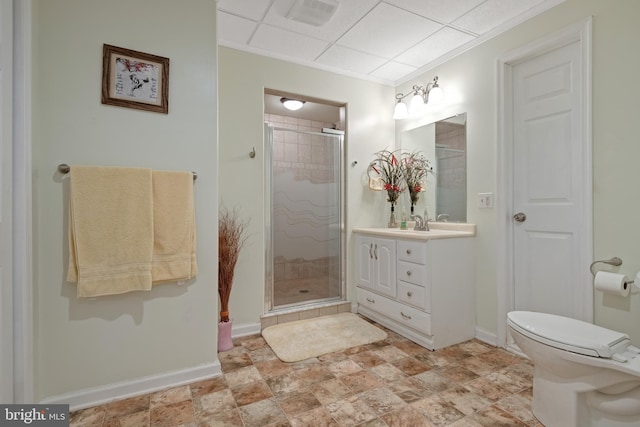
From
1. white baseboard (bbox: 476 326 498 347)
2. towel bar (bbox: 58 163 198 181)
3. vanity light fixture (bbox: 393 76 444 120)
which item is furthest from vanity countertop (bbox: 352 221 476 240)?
towel bar (bbox: 58 163 198 181)

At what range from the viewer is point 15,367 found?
132cm

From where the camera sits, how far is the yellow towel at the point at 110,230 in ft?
5.00

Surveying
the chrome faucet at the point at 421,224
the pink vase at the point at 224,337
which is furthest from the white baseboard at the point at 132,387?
the chrome faucet at the point at 421,224

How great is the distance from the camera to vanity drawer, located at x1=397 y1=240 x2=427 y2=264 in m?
2.24

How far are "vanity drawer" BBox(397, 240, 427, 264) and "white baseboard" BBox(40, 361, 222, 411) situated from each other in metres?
1.51

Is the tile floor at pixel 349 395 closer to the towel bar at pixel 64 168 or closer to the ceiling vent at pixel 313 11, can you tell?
the towel bar at pixel 64 168

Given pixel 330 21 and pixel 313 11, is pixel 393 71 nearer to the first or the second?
pixel 330 21

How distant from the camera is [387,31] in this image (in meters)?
2.30

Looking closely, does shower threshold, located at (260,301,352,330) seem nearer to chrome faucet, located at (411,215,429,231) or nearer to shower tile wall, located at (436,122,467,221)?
chrome faucet, located at (411,215,429,231)

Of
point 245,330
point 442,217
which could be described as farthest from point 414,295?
point 245,330

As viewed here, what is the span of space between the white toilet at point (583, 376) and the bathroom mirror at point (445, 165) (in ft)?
4.08

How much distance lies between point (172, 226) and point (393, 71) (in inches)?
96.1

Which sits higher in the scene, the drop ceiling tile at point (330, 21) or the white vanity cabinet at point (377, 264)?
the drop ceiling tile at point (330, 21)

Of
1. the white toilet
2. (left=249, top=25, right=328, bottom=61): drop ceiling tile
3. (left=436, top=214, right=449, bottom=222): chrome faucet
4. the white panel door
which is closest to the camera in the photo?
the white toilet
